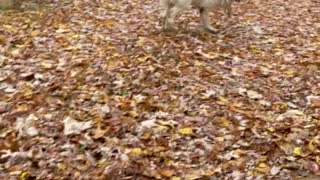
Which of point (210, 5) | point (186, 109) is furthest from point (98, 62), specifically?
point (210, 5)

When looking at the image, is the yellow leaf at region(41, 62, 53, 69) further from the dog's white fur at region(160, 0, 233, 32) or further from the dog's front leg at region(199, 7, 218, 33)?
the dog's front leg at region(199, 7, 218, 33)

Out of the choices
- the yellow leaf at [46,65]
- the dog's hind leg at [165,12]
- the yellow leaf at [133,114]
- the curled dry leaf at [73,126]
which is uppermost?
the dog's hind leg at [165,12]

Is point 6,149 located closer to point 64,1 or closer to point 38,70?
point 38,70

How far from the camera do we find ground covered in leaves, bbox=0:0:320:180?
17.8ft

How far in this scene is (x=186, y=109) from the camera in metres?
6.73

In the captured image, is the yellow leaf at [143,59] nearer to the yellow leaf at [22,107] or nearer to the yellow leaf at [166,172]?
the yellow leaf at [22,107]

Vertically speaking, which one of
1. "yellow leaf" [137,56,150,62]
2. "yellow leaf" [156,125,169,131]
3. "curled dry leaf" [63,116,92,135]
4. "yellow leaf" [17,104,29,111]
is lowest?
"yellow leaf" [156,125,169,131]

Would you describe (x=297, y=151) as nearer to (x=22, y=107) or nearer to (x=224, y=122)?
(x=224, y=122)

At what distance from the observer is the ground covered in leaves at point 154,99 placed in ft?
17.8

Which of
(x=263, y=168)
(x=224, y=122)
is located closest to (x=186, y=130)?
(x=224, y=122)

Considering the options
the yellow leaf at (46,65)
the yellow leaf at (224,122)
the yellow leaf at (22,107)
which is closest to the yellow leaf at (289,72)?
the yellow leaf at (224,122)

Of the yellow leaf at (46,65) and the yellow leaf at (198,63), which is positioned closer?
the yellow leaf at (46,65)

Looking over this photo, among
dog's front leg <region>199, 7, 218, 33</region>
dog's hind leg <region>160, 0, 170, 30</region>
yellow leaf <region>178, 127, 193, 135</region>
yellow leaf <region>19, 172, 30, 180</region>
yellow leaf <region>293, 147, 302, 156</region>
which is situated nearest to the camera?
yellow leaf <region>19, 172, 30, 180</region>

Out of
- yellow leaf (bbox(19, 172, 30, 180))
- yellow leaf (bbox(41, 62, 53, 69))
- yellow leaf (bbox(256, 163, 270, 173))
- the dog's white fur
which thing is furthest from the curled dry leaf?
the dog's white fur
